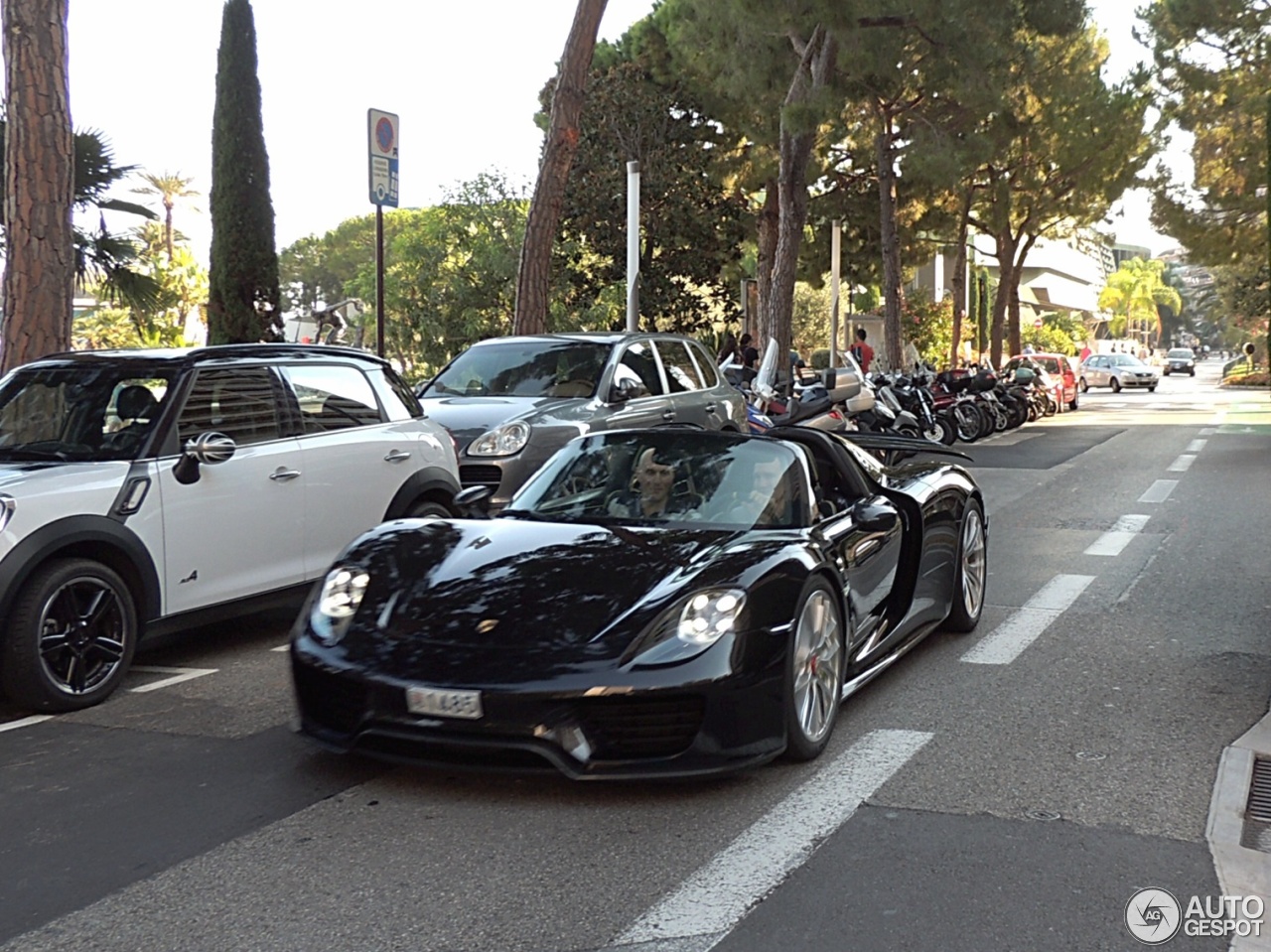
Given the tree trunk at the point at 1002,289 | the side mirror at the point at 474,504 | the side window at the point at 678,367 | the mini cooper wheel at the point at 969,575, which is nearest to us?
the side mirror at the point at 474,504

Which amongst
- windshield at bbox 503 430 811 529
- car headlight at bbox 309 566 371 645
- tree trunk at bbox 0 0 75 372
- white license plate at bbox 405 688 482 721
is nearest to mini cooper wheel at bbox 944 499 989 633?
windshield at bbox 503 430 811 529

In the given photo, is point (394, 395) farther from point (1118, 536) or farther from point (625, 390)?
point (1118, 536)

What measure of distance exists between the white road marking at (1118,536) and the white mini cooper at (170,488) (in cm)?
516

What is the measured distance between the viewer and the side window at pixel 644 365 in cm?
1219

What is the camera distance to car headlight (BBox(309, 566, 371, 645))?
15.9 ft

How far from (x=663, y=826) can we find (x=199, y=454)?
332 centimetres

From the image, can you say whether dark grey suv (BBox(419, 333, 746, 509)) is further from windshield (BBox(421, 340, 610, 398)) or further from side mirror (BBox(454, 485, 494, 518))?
side mirror (BBox(454, 485, 494, 518))

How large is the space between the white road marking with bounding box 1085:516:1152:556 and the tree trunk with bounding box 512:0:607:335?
27.0 ft

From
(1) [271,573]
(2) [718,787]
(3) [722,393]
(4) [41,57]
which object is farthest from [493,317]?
(2) [718,787]

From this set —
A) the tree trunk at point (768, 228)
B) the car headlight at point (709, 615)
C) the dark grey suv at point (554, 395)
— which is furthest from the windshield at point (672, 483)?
the tree trunk at point (768, 228)

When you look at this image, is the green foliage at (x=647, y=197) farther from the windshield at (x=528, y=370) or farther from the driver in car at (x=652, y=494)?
the driver in car at (x=652, y=494)

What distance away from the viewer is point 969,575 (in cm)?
736

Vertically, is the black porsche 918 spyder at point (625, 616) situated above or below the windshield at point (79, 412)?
below

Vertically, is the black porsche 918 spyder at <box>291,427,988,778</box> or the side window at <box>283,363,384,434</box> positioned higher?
the side window at <box>283,363,384,434</box>
